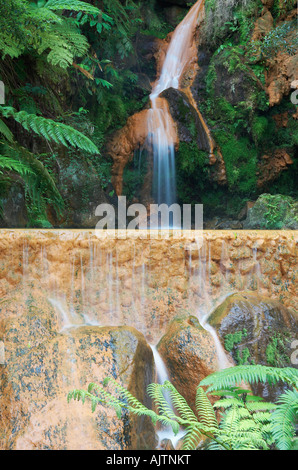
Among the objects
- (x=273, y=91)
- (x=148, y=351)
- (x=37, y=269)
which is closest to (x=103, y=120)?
(x=273, y=91)

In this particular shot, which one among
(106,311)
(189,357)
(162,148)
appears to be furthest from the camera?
(162,148)

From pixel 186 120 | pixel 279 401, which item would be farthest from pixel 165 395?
pixel 186 120

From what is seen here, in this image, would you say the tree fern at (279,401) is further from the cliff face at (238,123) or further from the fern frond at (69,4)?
the cliff face at (238,123)

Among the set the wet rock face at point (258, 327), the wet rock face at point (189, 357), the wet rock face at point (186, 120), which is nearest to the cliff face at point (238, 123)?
the wet rock face at point (186, 120)

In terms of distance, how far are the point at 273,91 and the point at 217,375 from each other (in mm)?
8178

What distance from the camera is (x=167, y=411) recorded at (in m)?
1.81

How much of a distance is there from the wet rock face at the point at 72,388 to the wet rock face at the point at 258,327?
0.96 m

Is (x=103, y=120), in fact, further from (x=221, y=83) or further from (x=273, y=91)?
(x=273, y=91)

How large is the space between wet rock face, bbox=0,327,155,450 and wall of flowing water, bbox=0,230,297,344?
646 mm

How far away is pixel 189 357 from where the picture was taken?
343 centimetres

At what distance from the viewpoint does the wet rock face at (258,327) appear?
361 cm

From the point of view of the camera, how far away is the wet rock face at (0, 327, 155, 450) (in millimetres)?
2502

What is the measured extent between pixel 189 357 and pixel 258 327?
0.84 metres

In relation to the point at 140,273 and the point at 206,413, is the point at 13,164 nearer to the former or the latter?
the point at 140,273
